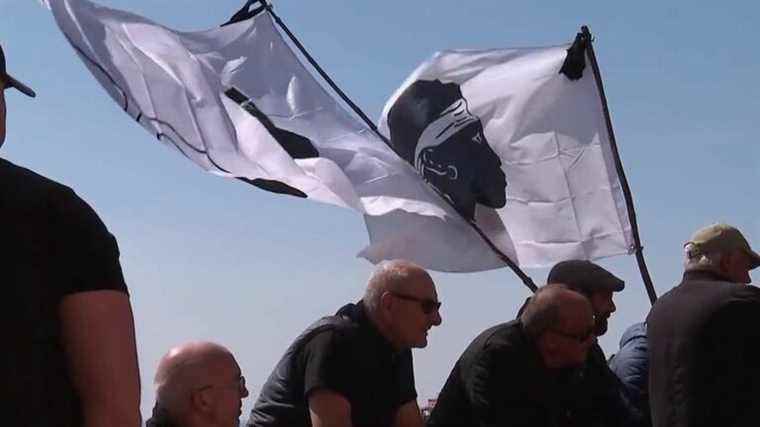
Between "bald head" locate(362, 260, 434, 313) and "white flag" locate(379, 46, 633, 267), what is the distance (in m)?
2.52

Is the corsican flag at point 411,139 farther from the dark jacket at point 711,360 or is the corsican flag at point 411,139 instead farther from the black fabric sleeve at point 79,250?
the black fabric sleeve at point 79,250

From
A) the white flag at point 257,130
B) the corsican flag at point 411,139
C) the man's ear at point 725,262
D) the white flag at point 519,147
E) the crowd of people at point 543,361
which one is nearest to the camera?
the crowd of people at point 543,361

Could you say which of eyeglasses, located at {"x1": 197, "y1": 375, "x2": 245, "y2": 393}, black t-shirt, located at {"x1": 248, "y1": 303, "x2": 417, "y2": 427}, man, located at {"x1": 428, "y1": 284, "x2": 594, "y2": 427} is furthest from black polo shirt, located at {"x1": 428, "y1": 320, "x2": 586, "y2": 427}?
eyeglasses, located at {"x1": 197, "y1": 375, "x2": 245, "y2": 393}

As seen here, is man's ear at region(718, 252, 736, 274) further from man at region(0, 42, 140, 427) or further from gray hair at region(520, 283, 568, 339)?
man at region(0, 42, 140, 427)

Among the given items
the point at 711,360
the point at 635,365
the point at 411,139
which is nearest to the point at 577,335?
the point at 711,360

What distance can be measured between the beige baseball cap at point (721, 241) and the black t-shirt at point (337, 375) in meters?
1.33

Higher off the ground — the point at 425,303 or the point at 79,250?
the point at 79,250

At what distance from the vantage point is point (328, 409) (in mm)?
4398

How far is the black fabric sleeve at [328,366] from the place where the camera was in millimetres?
4436

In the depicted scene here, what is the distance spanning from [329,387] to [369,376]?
0.66 feet

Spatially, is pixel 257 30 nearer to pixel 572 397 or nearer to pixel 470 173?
pixel 470 173

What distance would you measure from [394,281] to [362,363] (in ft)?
1.35

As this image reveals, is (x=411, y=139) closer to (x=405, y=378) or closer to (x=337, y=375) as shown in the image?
(x=405, y=378)

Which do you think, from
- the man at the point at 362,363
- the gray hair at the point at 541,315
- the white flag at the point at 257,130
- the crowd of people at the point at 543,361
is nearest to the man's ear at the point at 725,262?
the crowd of people at the point at 543,361
